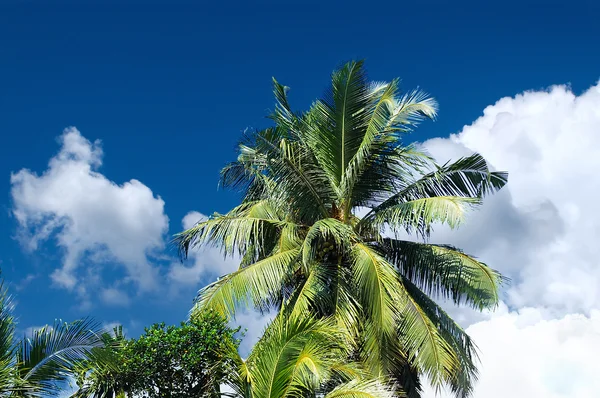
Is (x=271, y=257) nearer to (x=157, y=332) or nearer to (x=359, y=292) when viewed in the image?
(x=359, y=292)

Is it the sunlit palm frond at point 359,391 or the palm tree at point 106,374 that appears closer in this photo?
the sunlit palm frond at point 359,391

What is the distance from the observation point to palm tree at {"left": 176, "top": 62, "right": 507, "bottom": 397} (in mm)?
A: 14703

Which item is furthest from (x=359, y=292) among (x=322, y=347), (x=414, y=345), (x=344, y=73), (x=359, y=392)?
(x=344, y=73)

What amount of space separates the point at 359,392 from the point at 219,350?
3.38m

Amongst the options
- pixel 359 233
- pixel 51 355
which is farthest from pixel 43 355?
pixel 359 233

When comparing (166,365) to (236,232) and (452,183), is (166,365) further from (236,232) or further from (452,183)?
(452,183)

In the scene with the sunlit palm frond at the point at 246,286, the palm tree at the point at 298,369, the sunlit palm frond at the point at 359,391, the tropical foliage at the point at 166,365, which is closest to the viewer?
the sunlit palm frond at the point at 359,391

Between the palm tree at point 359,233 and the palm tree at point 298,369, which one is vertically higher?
the palm tree at point 359,233

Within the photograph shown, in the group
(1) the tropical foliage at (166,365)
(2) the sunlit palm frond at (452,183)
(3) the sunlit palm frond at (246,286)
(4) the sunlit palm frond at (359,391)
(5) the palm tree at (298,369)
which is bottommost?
(4) the sunlit palm frond at (359,391)

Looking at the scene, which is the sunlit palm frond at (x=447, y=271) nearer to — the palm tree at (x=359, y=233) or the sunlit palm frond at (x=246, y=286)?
the palm tree at (x=359, y=233)

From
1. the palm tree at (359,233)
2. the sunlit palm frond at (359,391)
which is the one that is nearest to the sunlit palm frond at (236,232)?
the palm tree at (359,233)

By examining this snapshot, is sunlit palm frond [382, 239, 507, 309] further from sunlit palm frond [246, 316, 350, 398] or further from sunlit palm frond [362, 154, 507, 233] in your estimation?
sunlit palm frond [246, 316, 350, 398]

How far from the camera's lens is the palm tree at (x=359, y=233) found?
14703 mm

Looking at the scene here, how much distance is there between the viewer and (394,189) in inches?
659
